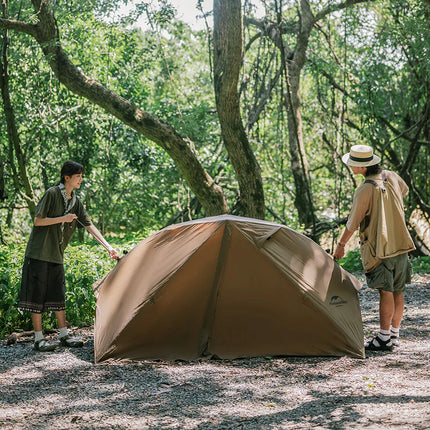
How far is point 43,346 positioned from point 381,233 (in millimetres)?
3160

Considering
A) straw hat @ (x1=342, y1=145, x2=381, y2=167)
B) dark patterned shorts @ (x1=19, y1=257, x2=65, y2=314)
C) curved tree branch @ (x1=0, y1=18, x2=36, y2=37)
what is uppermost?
curved tree branch @ (x1=0, y1=18, x2=36, y2=37)

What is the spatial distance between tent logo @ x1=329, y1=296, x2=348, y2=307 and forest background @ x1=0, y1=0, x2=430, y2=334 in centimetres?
367

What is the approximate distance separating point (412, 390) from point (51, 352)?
123 inches

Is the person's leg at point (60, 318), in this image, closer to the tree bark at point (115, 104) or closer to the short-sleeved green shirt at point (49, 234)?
the short-sleeved green shirt at point (49, 234)

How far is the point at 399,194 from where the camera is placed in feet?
18.0

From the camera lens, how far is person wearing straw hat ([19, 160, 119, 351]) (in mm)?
5594

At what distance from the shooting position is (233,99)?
873 centimetres

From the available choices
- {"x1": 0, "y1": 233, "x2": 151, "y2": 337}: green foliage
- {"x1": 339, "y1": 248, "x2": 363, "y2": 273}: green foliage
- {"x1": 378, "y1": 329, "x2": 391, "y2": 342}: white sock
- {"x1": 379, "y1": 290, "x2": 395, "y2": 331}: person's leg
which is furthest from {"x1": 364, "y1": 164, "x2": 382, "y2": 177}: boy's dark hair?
{"x1": 339, "y1": 248, "x2": 363, "y2": 273}: green foliage

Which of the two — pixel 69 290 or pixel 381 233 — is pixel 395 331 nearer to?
pixel 381 233

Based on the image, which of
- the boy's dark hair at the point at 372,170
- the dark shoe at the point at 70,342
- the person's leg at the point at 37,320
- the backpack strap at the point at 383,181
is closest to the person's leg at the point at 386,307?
the backpack strap at the point at 383,181

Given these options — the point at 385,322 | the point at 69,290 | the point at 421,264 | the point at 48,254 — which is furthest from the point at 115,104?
the point at 421,264

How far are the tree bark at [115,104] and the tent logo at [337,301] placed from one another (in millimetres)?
3804

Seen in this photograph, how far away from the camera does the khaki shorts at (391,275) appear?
5.33m

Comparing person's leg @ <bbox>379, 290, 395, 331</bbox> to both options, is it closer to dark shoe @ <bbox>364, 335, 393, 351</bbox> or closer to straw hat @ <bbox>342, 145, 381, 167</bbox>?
dark shoe @ <bbox>364, 335, 393, 351</bbox>
